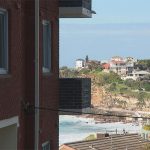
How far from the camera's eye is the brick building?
9688 mm

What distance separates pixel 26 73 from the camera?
10789 millimetres

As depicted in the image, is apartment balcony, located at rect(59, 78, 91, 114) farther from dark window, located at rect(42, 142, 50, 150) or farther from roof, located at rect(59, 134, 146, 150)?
roof, located at rect(59, 134, 146, 150)

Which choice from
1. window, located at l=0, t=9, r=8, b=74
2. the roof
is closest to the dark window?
window, located at l=0, t=9, r=8, b=74

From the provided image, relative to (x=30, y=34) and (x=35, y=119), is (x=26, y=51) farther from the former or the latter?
(x=35, y=119)

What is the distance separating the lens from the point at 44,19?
12023 millimetres

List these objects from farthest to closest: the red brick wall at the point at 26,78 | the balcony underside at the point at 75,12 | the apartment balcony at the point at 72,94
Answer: the balcony underside at the point at 75,12
the apartment balcony at the point at 72,94
the red brick wall at the point at 26,78

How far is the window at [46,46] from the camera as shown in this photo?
40.5 feet

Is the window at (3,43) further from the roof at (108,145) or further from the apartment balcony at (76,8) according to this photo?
the roof at (108,145)

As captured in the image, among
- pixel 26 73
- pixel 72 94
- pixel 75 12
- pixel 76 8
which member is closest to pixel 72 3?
pixel 76 8

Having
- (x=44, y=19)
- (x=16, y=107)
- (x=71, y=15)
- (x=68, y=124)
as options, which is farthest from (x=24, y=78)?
(x=68, y=124)

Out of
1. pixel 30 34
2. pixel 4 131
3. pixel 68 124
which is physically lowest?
pixel 68 124

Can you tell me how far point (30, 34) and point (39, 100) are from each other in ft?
3.88

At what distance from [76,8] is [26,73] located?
10.1ft

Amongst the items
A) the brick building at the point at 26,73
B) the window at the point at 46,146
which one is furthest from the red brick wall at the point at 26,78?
the window at the point at 46,146
